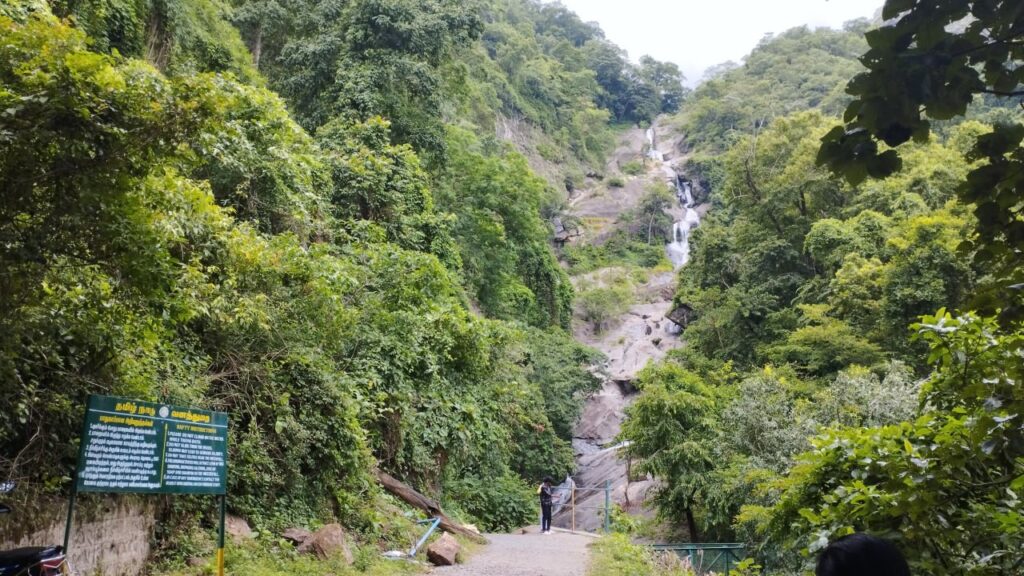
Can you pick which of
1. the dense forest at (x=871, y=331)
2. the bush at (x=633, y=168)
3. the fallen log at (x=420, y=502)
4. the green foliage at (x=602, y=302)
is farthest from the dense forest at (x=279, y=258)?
the bush at (x=633, y=168)

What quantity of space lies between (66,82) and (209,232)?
10.5 feet

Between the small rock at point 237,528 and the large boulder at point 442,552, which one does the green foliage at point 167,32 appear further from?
the large boulder at point 442,552

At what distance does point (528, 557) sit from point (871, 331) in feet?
45.3

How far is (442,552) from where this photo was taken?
Result: 9.72 m

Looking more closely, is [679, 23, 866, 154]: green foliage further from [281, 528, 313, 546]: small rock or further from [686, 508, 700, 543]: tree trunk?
[281, 528, 313, 546]: small rock

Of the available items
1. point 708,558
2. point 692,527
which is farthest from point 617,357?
point 708,558

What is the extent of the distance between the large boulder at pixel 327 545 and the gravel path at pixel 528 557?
1.31 metres

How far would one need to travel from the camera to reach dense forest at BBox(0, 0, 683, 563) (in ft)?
13.9

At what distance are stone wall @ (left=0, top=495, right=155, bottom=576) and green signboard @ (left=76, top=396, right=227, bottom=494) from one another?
0.85 meters

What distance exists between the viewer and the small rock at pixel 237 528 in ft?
24.3

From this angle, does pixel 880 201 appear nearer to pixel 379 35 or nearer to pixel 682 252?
pixel 379 35

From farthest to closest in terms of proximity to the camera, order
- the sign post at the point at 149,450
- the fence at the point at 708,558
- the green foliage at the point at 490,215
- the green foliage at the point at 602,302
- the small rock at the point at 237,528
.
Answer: the green foliage at the point at 602,302 < the green foliage at the point at 490,215 < the fence at the point at 708,558 < the small rock at the point at 237,528 < the sign post at the point at 149,450

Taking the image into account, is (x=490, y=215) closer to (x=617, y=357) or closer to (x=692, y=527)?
(x=692, y=527)

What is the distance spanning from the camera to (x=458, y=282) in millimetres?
18188
